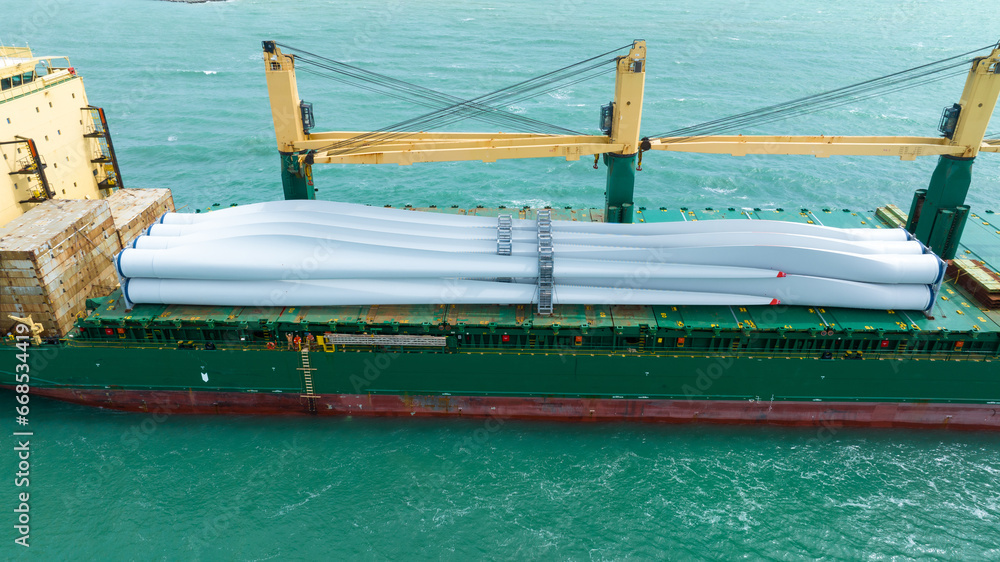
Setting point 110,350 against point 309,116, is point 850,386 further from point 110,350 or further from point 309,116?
point 110,350

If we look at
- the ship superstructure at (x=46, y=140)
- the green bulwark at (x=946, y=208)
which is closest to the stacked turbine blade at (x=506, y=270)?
the green bulwark at (x=946, y=208)

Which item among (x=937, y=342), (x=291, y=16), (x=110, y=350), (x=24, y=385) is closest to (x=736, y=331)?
(x=937, y=342)

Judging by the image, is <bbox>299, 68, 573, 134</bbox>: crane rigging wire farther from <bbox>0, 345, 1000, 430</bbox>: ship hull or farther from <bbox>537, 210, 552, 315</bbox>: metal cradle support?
<bbox>0, 345, 1000, 430</bbox>: ship hull

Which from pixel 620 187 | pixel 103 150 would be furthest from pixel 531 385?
pixel 103 150

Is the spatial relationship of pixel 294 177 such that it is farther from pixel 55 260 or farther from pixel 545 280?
pixel 545 280

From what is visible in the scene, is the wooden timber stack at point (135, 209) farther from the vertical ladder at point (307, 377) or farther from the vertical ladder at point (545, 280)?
the vertical ladder at point (545, 280)

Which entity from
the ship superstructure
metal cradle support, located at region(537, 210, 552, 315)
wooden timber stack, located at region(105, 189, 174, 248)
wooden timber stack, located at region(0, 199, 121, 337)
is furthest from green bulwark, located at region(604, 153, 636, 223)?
the ship superstructure
